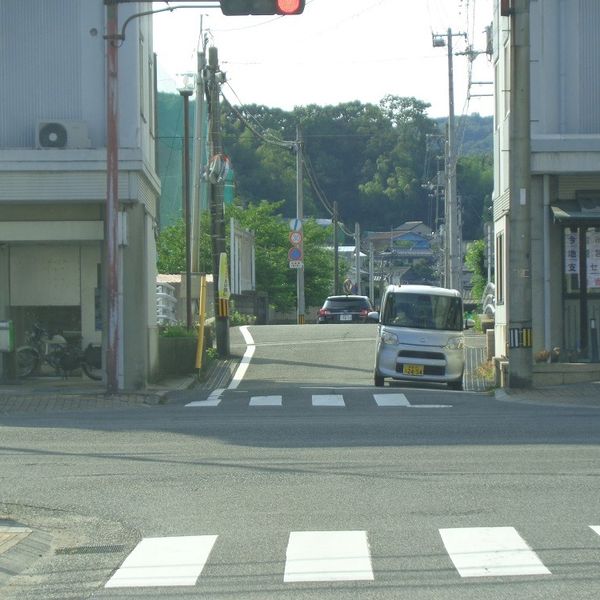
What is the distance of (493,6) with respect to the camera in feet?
88.8

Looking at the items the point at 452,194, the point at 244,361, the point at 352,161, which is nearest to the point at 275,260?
the point at 452,194

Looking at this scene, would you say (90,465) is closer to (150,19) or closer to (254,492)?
(254,492)

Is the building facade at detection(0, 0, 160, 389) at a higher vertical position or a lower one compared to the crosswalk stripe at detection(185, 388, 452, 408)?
higher

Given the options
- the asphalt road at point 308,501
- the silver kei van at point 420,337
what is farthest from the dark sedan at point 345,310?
the asphalt road at point 308,501

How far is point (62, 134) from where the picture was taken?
71.3ft

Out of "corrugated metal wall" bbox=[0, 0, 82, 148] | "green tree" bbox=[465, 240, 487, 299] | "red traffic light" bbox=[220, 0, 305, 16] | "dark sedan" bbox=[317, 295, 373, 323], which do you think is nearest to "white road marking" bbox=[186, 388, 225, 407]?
"corrugated metal wall" bbox=[0, 0, 82, 148]

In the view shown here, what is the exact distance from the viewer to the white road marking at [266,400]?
1912 cm

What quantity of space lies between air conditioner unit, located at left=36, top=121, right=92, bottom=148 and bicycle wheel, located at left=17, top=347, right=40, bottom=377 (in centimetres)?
429

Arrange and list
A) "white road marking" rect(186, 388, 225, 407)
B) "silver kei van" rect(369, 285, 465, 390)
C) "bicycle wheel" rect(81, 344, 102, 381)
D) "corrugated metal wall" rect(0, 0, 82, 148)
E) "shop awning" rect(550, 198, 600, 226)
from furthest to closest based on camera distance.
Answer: "bicycle wheel" rect(81, 344, 102, 381), "silver kei van" rect(369, 285, 465, 390), "corrugated metal wall" rect(0, 0, 82, 148), "shop awning" rect(550, 198, 600, 226), "white road marking" rect(186, 388, 225, 407)

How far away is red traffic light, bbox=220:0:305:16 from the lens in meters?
15.8

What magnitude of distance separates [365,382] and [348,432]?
10263mm

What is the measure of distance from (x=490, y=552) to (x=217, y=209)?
21.8m

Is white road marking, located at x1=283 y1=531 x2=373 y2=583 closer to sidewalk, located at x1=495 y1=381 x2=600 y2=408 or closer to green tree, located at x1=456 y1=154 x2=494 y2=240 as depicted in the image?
sidewalk, located at x1=495 y1=381 x2=600 y2=408

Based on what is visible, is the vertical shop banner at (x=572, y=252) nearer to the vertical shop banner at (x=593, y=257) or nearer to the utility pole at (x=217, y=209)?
the vertical shop banner at (x=593, y=257)
